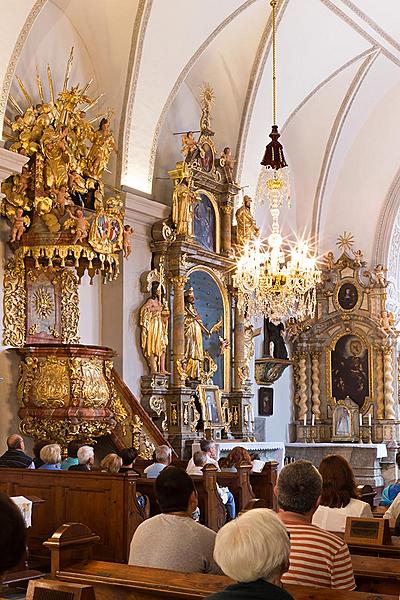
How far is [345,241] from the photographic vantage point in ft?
60.2

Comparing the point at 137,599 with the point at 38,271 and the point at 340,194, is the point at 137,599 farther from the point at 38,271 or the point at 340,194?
the point at 340,194

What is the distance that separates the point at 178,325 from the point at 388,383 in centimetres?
573

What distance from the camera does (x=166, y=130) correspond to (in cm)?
1460

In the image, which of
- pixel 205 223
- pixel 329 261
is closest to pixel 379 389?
pixel 329 261

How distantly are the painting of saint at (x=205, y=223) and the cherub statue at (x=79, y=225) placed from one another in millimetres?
3506


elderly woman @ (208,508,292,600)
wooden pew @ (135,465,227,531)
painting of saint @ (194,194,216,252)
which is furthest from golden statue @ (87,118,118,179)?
elderly woman @ (208,508,292,600)

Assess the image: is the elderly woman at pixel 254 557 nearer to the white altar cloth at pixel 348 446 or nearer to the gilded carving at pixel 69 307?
the gilded carving at pixel 69 307

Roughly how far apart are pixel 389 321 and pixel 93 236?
845 cm

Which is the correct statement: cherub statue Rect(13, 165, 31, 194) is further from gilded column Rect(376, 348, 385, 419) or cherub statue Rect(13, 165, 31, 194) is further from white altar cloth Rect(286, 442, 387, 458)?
gilded column Rect(376, 348, 385, 419)

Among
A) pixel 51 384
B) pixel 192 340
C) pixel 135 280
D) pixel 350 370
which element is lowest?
pixel 51 384

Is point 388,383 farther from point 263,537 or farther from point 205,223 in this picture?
point 263,537

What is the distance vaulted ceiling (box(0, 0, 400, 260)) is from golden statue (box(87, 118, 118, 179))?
1239 millimetres

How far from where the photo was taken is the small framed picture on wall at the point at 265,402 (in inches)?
664

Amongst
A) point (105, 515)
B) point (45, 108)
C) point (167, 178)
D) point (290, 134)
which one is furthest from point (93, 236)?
point (290, 134)
